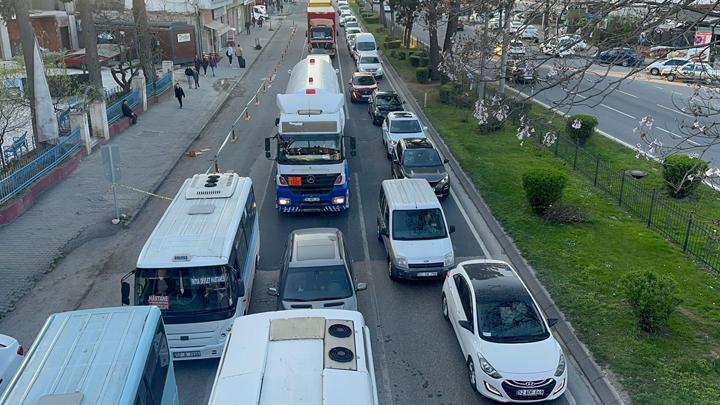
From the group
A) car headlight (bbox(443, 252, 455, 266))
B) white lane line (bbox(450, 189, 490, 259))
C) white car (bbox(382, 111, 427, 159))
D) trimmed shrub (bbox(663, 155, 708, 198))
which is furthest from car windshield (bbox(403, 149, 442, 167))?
trimmed shrub (bbox(663, 155, 708, 198))

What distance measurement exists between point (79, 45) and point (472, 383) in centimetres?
5239

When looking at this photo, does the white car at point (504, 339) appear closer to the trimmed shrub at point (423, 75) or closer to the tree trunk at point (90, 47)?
the tree trunk at point (90, 47)

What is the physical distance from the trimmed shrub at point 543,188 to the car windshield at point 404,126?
7.45m

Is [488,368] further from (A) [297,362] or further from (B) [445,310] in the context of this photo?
(A) [297,362]

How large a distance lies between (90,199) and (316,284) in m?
11.2

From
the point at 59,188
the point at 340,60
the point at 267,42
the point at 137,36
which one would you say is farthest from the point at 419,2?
the point at 59,188

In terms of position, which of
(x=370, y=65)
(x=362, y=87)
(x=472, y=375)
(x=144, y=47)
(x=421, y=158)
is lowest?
(x=472, y=375)

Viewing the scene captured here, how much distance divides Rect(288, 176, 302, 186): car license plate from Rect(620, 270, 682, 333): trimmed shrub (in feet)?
30.6

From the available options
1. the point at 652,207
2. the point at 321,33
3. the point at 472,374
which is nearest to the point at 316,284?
the point at 472,374

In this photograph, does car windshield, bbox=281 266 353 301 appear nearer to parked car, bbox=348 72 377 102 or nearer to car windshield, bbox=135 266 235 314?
car windshield, bbox=135 266 235 314

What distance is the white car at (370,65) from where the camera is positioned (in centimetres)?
4169

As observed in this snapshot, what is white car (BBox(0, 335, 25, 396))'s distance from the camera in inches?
399

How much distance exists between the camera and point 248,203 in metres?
14.7

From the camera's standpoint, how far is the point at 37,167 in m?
20.7
